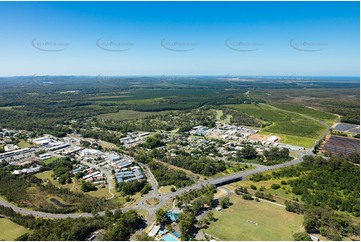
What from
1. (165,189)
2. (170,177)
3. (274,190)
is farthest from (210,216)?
(274,190)

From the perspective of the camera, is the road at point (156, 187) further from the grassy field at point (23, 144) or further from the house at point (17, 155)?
the grassy field at point (23, 144)

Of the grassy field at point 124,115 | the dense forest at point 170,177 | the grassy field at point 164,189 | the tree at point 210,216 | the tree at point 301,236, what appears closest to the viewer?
the tree at point 301,236

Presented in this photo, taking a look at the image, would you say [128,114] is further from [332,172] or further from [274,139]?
[332,172]

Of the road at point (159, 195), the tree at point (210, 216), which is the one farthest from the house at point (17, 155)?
the tree at point (210, 216)

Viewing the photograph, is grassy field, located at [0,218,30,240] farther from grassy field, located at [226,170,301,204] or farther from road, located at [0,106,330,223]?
grassy field, located at [226,170,301,204]

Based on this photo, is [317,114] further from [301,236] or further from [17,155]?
[17,155]

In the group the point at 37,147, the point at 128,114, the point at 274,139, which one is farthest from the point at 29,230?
the point at 128,114

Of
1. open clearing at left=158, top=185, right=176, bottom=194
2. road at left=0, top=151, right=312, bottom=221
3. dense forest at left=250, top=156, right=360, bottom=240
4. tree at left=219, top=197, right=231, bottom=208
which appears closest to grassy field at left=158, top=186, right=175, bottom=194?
open clearing at left=158, top=185, right=176, bottom=194
